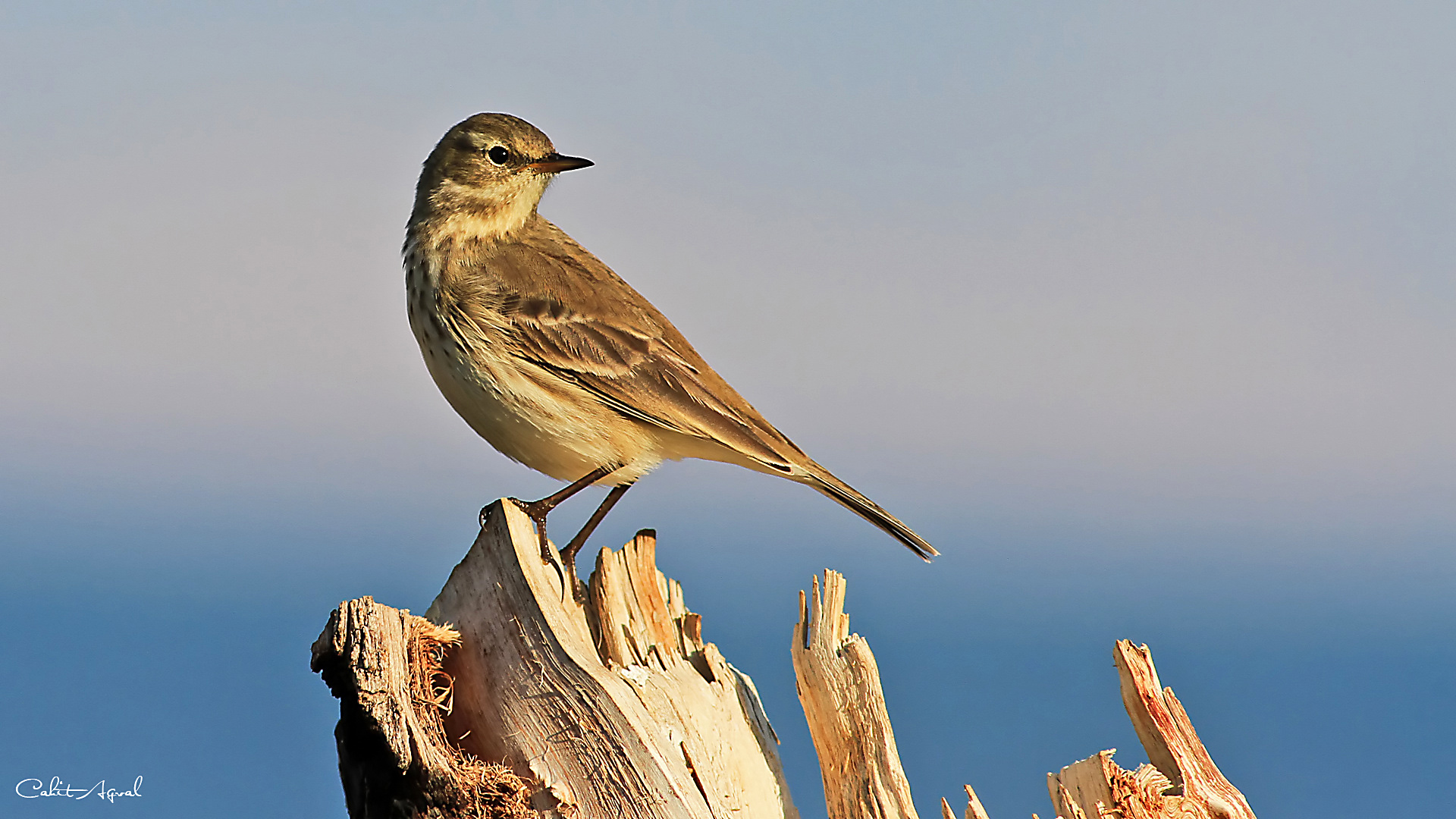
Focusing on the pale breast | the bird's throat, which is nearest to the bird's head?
the bird's throat

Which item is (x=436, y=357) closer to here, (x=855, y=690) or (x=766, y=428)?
(x=766, y=428)

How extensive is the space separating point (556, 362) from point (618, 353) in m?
0.43

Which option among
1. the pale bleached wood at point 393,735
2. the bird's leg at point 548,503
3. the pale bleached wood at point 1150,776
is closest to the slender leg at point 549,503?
the bird's leg at point 548,503

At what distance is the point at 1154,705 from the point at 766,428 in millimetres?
2917

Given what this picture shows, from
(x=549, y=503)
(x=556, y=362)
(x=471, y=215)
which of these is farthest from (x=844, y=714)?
(x=471, y=215)

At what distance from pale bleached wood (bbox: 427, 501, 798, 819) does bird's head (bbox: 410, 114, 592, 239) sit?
110 inches

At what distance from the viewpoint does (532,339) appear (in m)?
7.49

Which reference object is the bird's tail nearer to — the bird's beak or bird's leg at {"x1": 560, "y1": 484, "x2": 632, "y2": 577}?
bird's leg at {"x1": 560, "y1": 484, "x2": 632, "y2": 577}

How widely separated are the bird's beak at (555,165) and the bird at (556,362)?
0.04 feet

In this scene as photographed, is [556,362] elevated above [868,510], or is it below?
above

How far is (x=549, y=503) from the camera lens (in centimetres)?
689

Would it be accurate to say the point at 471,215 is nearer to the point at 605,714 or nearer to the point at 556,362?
Result: the point at 556,362

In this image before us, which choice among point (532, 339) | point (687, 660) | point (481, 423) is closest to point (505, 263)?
point (532, 339)

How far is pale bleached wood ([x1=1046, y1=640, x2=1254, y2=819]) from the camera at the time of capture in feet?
17.8
